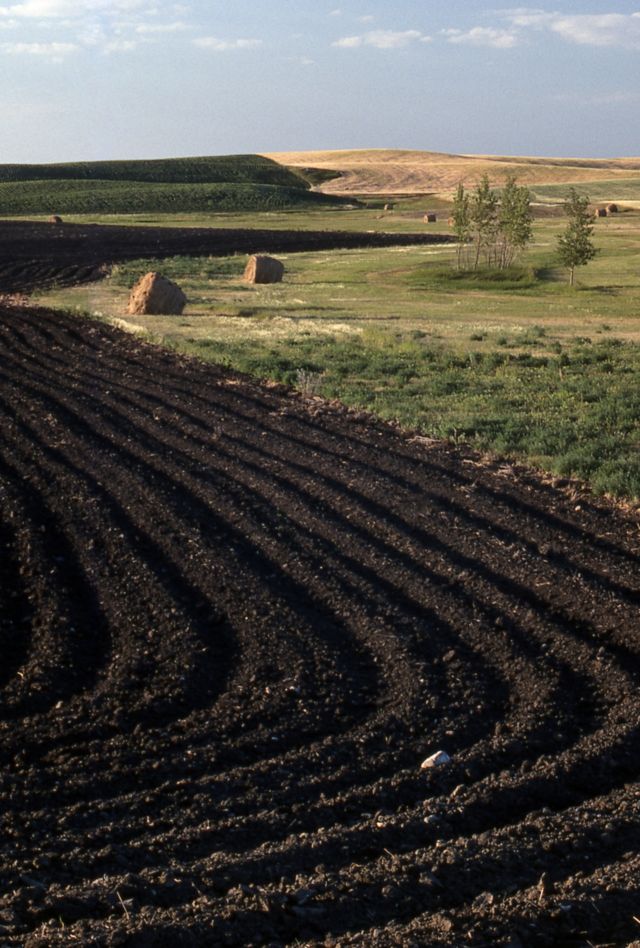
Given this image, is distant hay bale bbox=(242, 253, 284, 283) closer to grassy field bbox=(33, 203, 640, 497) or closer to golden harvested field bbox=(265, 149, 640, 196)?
grassy field bbox=(33, 203, 640, 497)

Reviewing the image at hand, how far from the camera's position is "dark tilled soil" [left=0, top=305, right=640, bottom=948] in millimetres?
5512

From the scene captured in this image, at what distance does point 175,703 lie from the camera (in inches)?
A: 328

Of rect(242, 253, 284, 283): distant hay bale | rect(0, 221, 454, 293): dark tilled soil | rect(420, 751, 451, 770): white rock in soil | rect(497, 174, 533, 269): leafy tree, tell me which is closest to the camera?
rect(420, 751, 451, 770): white rock in soil

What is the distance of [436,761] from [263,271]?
41871 millimetres

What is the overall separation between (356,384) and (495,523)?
413 inches

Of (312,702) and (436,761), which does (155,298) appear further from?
(436,761)

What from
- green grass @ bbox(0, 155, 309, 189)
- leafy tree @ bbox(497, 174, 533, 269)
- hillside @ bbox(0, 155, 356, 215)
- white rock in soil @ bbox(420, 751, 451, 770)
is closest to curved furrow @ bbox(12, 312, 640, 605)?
white rock in soil @ bbox(420, 751, 451, 770)

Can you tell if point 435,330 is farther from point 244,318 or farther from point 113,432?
point 113,432

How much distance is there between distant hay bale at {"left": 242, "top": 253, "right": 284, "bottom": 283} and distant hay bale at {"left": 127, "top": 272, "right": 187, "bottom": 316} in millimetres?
12294

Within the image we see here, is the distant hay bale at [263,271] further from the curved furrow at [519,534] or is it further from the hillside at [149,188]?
the hillside at [149,188]

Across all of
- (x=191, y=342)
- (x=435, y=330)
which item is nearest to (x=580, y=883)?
(x=191, y=342)

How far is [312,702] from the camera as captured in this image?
27.5 feet

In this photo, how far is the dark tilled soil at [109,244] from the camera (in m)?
49.9

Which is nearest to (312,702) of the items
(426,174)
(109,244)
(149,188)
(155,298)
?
(155,298)
